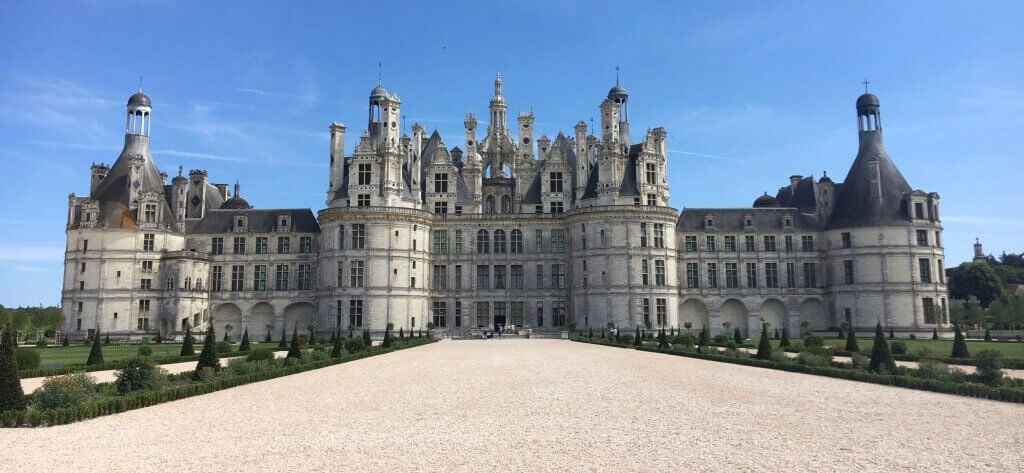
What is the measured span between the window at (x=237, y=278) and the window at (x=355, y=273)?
440 inches

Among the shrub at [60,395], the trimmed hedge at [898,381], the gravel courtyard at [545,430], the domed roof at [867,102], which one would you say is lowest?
the gravel courtyard at [545,430]

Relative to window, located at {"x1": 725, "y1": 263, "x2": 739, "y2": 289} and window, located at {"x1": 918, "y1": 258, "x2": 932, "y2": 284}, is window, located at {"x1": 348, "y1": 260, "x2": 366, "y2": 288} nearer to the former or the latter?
window, located at {"x1": 725, "y1": 263, "x2": 739, "y2": 289}

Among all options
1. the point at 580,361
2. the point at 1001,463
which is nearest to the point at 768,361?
the point at 580,361

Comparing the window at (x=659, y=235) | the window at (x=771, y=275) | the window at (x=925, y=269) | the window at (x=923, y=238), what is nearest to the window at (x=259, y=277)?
the window at (x=659, y=235)

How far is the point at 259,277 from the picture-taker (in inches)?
Result: 2442

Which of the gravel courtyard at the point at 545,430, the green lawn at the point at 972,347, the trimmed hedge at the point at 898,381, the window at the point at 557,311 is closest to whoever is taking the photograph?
the gravel courtyard at the point at 545,430

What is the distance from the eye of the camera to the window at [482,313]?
62.2 metres

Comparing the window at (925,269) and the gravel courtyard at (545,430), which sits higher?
the window at (925,269)

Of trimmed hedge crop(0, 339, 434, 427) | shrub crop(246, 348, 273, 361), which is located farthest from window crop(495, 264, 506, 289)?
trimmed hedge crop(0, 339, 434, 427)

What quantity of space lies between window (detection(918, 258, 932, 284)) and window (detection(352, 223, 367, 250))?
4543 cm

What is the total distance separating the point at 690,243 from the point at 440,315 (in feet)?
75.9

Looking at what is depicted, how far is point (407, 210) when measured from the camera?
191ft

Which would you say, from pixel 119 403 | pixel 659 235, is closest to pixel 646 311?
pixel 659 235

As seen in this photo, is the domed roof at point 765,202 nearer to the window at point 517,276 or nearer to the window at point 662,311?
the window at point 662,311
